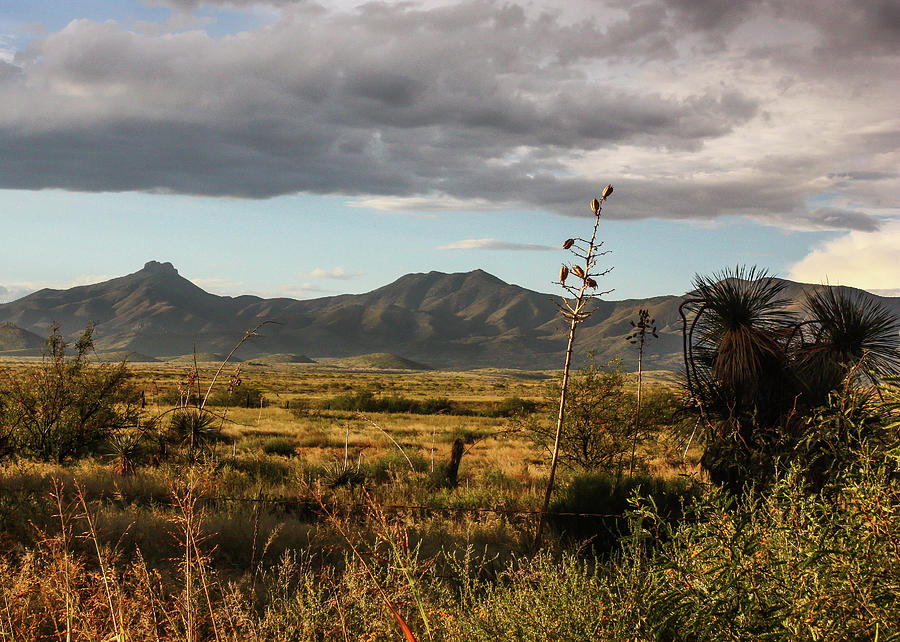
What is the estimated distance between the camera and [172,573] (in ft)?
25.2

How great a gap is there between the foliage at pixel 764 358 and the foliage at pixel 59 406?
1367 centimetres

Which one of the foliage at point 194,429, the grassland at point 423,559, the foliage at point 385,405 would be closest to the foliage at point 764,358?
the grassland at point 423,559

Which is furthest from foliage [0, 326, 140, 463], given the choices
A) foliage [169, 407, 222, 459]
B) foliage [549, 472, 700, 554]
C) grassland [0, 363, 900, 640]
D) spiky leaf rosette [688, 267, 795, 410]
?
spiky leaf rosette [688, 267, 795, 410]

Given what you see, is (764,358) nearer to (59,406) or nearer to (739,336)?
(739,336)

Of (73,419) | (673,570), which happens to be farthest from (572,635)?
(73,419)

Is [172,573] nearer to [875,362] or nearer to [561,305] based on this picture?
[561,305]

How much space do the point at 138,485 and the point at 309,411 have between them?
35043 mm

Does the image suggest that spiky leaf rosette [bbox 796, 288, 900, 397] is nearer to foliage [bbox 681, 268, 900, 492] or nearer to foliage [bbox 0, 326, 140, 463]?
foliage [bbox 681, 268, 900, 492]

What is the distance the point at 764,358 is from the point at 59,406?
624 inches

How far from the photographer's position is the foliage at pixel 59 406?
1630 cm

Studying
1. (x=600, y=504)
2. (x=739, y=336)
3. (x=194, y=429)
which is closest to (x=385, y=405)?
(x=194, y=429)

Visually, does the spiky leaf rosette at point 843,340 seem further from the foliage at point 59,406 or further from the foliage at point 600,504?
the foliage at point 59,406

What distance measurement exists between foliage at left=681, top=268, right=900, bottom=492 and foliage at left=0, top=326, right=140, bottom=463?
13.7m

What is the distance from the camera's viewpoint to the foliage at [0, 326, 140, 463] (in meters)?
16.3
